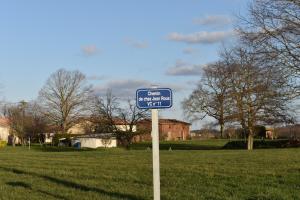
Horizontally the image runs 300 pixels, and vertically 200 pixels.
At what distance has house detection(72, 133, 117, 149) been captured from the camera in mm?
70475

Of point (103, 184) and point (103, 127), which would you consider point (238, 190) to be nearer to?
point (103, 184)

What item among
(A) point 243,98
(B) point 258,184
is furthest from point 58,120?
(B) point 258,184

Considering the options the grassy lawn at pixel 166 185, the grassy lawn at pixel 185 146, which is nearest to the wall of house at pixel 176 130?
the grassy lawn at pixel 185 146

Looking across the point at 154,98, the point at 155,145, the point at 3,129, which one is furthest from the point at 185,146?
the point at 3,129

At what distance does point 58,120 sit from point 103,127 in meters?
33.3

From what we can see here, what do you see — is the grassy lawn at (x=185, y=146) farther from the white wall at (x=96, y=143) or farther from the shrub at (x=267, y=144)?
the white wall at (x=96, y=143)

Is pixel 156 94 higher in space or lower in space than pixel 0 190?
higher

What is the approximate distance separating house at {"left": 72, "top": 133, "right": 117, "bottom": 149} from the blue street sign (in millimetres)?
58579

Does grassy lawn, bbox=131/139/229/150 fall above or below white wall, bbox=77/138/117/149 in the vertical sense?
below

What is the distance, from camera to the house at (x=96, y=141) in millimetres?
70475

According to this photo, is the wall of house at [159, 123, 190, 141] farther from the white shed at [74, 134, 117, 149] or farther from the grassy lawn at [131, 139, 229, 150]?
the grassy lawn at [131, 139, 229, 150]

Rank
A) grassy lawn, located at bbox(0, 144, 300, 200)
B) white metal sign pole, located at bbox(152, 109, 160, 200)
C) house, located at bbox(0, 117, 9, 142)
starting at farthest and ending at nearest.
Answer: house, located at bbox(0, 117, 9, 142), grassy lawn, located at bbox(0, 144, 300, 200), white metal sign pole, located at bbox(152, 109, 160, 200)

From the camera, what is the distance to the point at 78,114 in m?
96.6

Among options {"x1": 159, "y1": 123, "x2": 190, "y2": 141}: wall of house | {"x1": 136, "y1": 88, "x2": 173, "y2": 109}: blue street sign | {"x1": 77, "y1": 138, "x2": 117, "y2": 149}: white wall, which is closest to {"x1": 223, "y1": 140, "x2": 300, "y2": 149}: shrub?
{"x1": 77, "y1": 138, "x2": 117, "y2": 149}: white wall
